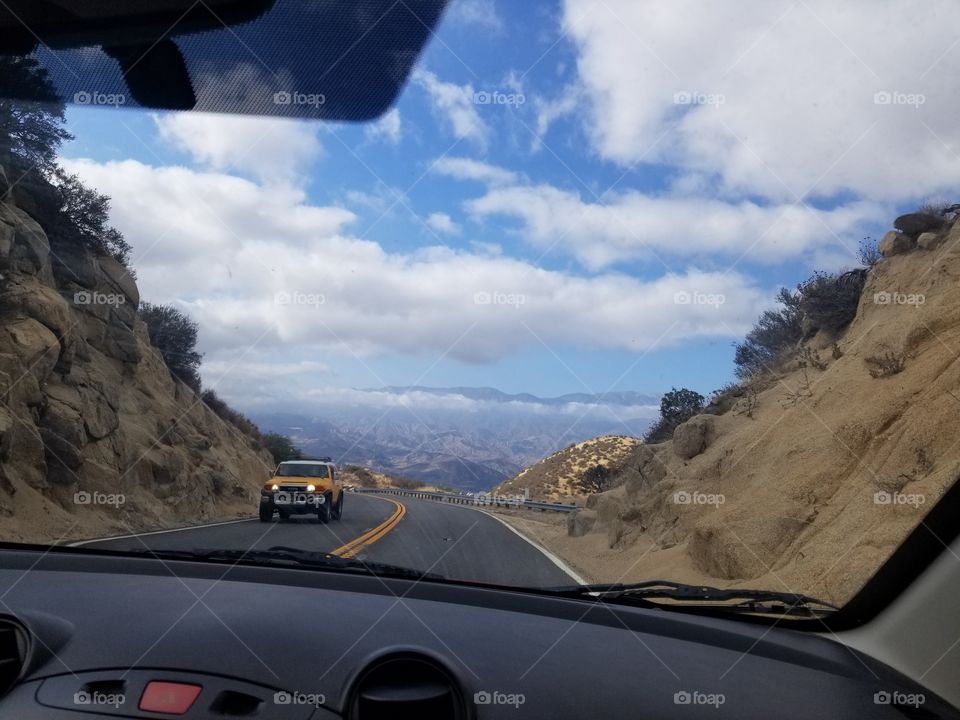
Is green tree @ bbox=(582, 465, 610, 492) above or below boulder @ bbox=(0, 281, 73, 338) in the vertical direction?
below

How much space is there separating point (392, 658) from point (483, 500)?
49.4ft

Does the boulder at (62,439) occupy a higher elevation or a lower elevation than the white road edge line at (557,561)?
higher

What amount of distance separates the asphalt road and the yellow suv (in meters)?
0.20

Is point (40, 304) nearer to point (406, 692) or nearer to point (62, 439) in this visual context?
point (62, 439)

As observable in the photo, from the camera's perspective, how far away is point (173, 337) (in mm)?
19875

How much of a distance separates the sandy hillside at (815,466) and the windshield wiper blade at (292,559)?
2.67m

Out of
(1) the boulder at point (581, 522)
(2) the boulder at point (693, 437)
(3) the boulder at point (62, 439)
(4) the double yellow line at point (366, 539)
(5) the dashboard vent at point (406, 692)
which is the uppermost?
(3) the boulder at point (62, 439)

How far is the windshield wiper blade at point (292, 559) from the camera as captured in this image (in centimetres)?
498

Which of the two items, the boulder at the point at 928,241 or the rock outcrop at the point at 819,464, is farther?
the boulder at the point at 928,241

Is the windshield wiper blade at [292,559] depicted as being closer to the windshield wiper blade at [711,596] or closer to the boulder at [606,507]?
the windshield wiper blade at [711,596]

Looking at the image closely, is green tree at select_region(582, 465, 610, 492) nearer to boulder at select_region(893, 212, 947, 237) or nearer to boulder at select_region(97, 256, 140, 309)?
boulder at select_region(893, 212, 947, 237)

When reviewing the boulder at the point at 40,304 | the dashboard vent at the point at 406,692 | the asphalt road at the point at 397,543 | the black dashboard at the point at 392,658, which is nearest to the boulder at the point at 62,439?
the boulder at the point at 40,304

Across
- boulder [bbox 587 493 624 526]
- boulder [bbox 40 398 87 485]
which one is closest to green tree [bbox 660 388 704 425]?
boulder [bbox 587 493 624 526]

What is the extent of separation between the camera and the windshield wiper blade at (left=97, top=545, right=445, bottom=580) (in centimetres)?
498
